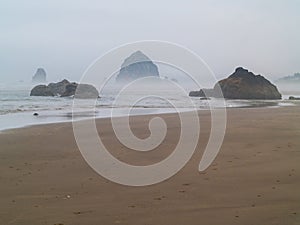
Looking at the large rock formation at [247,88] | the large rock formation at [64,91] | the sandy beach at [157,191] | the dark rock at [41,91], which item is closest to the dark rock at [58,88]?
the large rock formation at [64,91]

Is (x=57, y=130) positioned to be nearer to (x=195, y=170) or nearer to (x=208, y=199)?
(x=195, y=170)

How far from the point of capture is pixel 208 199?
562 cm

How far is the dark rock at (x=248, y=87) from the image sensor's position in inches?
2365

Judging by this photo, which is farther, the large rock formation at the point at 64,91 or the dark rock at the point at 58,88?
the dark rock at the point at 58,88

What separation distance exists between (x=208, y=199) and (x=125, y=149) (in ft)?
17.3

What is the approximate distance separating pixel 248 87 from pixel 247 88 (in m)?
0.27

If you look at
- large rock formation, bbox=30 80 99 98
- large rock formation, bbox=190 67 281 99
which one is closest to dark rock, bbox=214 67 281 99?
large rock formation, bbox=190 67 281 99

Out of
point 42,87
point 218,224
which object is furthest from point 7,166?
point 42,87

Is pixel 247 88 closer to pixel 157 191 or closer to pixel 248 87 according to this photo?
pixel 248 87

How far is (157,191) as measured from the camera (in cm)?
615

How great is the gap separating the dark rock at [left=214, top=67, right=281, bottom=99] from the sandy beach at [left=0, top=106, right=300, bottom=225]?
49981mm

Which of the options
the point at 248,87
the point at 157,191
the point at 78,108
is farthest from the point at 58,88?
the point at 157,191

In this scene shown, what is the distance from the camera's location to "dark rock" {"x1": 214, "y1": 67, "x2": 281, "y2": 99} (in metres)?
60.1

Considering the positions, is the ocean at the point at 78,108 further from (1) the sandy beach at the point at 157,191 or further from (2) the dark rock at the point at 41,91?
(2) the dark rock at the point at 41,91
